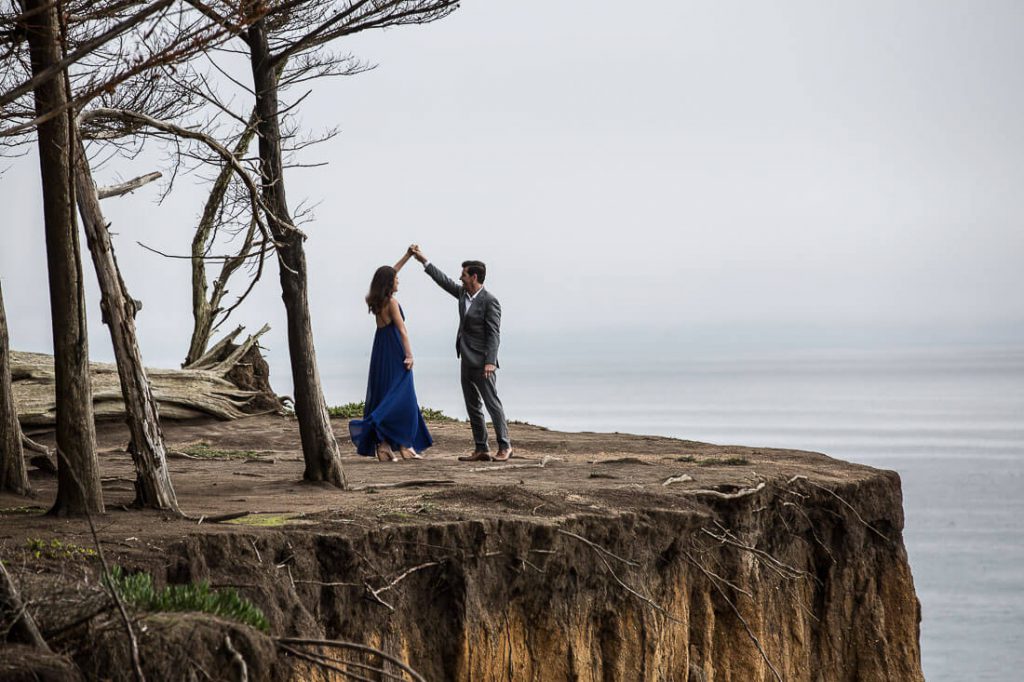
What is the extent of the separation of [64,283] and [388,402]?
613 centimetres

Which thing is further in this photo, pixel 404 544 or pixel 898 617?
pixel 898 617

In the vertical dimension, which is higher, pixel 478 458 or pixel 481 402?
pixel 481 402

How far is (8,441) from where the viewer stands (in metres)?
11.4

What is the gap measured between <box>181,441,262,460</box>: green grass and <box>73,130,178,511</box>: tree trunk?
19.8 feet

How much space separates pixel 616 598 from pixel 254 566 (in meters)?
3.77

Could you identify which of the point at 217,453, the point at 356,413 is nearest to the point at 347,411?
the point at 356,413

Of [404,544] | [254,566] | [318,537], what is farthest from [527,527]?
[254,566]

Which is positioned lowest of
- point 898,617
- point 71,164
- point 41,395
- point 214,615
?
point 898,617

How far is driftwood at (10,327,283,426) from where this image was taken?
18141 millimetres

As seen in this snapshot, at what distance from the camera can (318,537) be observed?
825 cm

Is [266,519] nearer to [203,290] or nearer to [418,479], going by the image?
[418,479]

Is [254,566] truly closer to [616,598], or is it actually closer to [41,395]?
[616,598]

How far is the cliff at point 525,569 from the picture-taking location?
7242mm

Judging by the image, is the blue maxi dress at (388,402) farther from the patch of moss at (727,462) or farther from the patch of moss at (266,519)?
the patch of moss at (266,519)
